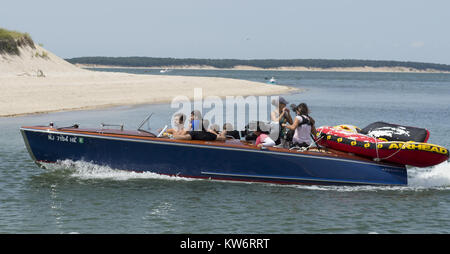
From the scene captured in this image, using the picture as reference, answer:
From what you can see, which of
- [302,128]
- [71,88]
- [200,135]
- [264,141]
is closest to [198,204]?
[200,135]

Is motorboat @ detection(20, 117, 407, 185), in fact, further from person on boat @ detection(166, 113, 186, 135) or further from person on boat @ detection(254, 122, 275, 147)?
person on boat @ detection(166, 113, 186, 135)

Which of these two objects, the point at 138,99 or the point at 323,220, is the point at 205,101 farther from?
the point at 323,220

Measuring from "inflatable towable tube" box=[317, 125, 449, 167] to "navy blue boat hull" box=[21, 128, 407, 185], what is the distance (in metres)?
0.23

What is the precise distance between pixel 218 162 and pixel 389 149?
3108 mm

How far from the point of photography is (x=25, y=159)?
1438 centimetres

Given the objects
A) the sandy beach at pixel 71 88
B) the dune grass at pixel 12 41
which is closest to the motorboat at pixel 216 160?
the sandy beach at pixel 71 88

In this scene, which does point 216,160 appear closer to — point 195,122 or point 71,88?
point 195,122

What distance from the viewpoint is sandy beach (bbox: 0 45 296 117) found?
92.2 feet

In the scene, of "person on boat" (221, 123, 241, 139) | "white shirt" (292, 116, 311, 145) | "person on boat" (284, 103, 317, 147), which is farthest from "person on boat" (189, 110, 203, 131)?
"white shirt" (292, 116, 311, 145)

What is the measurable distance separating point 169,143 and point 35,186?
266cm

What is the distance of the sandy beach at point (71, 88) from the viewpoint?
28.1 metres

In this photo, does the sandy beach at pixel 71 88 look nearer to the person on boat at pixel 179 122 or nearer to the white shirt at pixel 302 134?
the person on boat at pixel 179 122

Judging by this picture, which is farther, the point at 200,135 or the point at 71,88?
the point at 71,88

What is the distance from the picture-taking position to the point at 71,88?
34.2 meters
